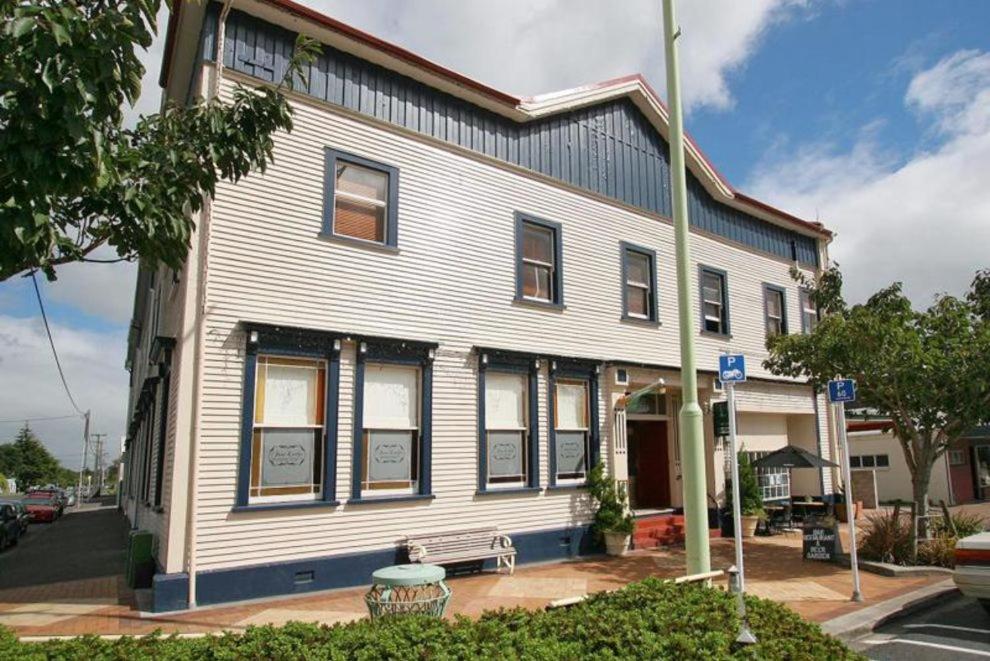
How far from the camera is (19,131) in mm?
4277

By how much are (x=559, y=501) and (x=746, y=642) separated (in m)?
8.70

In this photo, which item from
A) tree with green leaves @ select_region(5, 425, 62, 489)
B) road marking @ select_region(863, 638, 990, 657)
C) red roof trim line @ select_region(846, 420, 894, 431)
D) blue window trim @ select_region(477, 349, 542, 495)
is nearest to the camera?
road marking @ select_region(863, 638, 990, 657)

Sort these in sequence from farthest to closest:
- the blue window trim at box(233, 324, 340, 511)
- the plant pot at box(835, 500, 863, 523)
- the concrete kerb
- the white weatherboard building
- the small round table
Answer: the plant pot at box(835, 500, 863, 523), the white weatherboard building, the blue window trim at box(233, 324, 340, 511), the concrete kerb, the small round table

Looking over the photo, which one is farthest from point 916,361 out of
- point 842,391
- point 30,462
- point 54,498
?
point 30,462

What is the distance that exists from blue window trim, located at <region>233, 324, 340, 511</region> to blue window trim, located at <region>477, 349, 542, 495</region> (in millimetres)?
2792

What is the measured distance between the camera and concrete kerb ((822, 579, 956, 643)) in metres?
8.29

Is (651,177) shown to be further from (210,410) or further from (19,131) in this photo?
(19,131)

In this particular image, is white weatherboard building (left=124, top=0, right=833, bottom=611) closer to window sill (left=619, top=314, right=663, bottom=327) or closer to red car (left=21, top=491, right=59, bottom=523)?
window sill (left=619, top=314, right=663, bottom=327)

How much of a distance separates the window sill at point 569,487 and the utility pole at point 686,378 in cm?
561

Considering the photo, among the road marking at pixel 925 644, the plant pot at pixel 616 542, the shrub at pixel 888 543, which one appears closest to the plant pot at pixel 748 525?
the shrub at pixel 888 543

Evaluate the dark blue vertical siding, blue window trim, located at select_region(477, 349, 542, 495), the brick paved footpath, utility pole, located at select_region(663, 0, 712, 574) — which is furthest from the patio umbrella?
utility pole, located at select_region(663, 0, 712, 574)

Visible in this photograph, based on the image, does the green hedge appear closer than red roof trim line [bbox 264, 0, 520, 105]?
Yes

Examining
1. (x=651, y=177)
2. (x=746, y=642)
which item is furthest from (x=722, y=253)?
(x=746, y=642)

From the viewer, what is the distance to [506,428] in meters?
13.0
